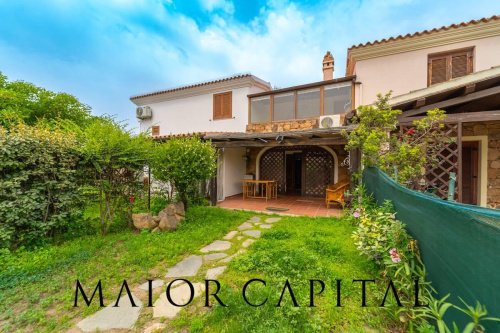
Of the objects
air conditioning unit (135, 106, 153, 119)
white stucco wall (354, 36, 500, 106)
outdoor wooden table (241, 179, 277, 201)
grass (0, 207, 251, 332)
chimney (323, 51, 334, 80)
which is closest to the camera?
grass (0, 207, 251, 332)

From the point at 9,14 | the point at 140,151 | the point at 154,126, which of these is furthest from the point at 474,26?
the point at 9,14

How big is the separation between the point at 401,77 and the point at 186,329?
1002cm

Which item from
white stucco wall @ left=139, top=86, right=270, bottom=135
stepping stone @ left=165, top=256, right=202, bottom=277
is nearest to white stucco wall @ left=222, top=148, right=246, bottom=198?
white stucco wall @ left=139, top=86, right=270, bottom=135

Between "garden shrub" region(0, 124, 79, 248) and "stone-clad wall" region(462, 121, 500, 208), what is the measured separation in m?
10.6

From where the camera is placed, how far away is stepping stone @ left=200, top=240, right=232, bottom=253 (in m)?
4.31

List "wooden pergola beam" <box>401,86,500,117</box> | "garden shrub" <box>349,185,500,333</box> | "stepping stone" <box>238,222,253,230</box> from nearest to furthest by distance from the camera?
"garden shrub" <box>349,185,500,333</box>
"wooden pergola beam" <box>401,86,500,117</box>
"stepping stone" <box>238,222,253,230</box>

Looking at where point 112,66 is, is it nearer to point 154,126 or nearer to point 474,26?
point 154,126

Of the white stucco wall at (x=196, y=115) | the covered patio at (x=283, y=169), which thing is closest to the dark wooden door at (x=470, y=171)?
the covered patio at (x=283, y=169)

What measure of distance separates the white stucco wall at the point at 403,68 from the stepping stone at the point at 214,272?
820 centimetres

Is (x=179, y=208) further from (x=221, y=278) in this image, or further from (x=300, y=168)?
(x=300, y=168)

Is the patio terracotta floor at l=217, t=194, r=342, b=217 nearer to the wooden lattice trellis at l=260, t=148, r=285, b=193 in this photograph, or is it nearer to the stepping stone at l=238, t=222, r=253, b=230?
the stepping stone at l=238, t=222, r=253, b=230

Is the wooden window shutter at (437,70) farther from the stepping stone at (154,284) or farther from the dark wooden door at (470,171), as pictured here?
the stepping stone at (154,284)

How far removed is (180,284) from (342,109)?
28.4ft

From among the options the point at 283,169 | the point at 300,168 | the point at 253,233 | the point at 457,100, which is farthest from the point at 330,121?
the point at 253,233
